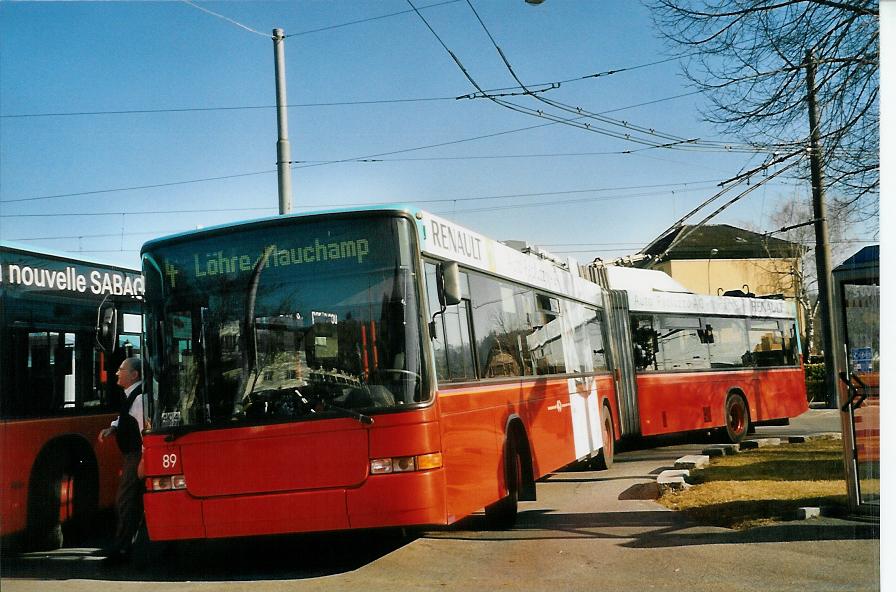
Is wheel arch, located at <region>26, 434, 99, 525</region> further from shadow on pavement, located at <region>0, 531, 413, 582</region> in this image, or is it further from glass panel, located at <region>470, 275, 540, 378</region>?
glass panel, located at <region>470, 275, 540, 378</region>

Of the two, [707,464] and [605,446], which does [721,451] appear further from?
[605,446]

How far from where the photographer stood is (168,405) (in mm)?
7547

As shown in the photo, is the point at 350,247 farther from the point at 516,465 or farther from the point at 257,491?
the point at 516,465

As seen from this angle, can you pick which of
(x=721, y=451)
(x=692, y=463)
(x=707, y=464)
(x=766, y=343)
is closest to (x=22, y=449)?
(x=692, y=463)

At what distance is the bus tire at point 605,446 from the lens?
14484 millimetres

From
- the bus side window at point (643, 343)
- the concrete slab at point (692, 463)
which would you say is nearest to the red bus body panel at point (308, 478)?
the concrete slab at point (692, 463)

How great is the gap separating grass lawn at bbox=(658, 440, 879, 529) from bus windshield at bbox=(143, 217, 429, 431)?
3.99m

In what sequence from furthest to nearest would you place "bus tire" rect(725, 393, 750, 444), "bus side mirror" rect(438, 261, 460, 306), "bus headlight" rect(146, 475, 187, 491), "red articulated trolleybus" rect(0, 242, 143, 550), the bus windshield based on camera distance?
Result: "bus tire" rect(725, 393, 750, 444) < "red articulated trolleybus" rect(0, 242, 143, 550) < "bus side mirror" rect(438, 261, 460, 306) < "bus headlight" rect(146, 475, 187, 491) < the bus windshield

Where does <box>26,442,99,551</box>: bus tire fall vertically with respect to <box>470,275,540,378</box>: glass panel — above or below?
below

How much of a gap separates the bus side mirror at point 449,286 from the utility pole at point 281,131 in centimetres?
557

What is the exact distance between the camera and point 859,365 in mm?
9109

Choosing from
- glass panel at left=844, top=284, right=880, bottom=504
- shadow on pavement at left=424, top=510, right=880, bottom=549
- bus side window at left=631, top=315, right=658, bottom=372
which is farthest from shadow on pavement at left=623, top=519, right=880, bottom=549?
bus side window at left=631, top=315, right=658, bottom=372

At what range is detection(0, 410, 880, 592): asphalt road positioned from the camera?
6.80 m

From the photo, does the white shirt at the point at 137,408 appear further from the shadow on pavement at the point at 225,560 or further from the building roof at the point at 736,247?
the building roof at the point at 736,247
